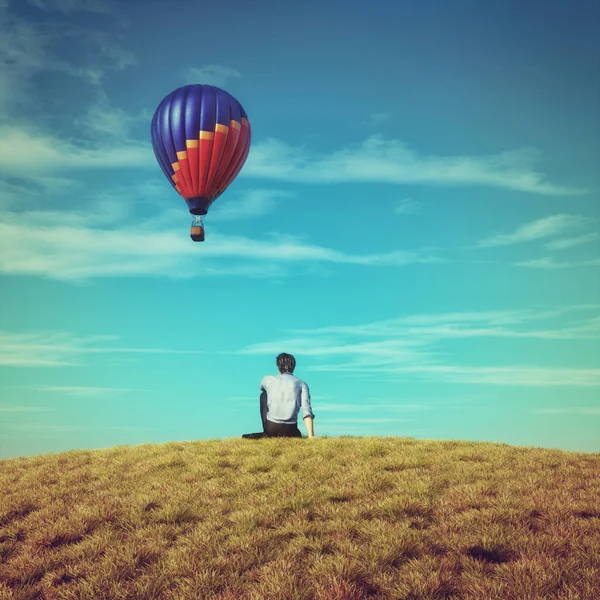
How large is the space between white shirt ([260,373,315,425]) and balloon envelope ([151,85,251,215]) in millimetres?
11562

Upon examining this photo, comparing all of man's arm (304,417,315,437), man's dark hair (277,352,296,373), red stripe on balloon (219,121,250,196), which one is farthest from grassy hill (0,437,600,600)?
red stripe on balloon (219,121,250,196)

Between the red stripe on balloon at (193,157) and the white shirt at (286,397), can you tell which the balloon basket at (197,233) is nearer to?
the red stripe on balloon at (193,157)

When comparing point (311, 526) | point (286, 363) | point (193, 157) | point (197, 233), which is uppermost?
point (193, 157)

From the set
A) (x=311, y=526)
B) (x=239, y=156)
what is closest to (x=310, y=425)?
(x=311, y=526)

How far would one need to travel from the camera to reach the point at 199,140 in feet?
79.5

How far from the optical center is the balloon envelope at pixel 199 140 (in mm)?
24328

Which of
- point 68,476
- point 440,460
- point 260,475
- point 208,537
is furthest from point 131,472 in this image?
point 440,460

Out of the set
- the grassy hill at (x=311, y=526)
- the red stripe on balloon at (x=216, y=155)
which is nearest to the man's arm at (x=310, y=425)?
the grassy hill at (x=311, y=526)

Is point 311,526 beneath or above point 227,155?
beneath

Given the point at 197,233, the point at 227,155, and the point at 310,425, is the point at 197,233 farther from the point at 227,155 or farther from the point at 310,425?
the point at 310,425

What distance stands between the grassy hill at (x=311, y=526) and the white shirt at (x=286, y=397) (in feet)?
5.25

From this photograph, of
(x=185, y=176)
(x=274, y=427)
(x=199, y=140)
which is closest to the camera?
(x=274, y=427)

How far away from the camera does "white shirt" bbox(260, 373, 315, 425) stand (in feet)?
53.6

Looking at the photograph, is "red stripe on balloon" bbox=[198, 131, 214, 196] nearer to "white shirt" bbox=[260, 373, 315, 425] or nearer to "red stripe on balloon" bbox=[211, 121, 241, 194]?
"red stripe on balloon" bbox=[211, 121, 241, 194]
